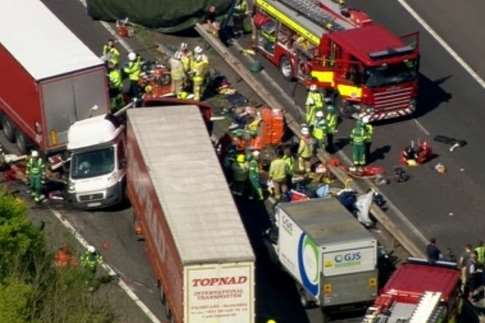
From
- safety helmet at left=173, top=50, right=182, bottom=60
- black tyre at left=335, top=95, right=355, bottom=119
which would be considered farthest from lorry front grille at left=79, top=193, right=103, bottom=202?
black tyre at left=335, top=95, right=355, bottom=119

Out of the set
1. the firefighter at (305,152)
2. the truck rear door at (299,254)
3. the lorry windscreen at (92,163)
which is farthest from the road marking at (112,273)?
the firefighter at (305,152)

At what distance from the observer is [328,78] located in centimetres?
6325

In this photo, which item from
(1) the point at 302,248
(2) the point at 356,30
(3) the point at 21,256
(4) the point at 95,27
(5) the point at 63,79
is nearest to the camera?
(3) the point at 21,256

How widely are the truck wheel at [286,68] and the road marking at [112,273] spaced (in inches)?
419

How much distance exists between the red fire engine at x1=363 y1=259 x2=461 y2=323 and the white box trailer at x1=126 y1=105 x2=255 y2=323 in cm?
346

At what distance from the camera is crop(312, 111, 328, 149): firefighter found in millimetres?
60906

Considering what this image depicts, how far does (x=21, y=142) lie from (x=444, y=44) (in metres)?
15.7

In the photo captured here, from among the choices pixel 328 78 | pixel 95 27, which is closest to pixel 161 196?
pixel 328 78

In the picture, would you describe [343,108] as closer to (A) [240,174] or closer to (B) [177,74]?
(B) [177,74]

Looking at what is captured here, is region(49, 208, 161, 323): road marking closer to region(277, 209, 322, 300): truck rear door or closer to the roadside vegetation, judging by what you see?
the roadside vegetation

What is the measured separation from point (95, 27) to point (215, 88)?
236 inches

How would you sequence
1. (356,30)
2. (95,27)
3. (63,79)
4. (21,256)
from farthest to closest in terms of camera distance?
(95,27)
(356,30)
(63,79)
(21,256)

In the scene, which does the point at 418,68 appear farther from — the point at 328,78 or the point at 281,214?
the point at 281,214

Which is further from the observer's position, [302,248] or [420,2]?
[420,2]
